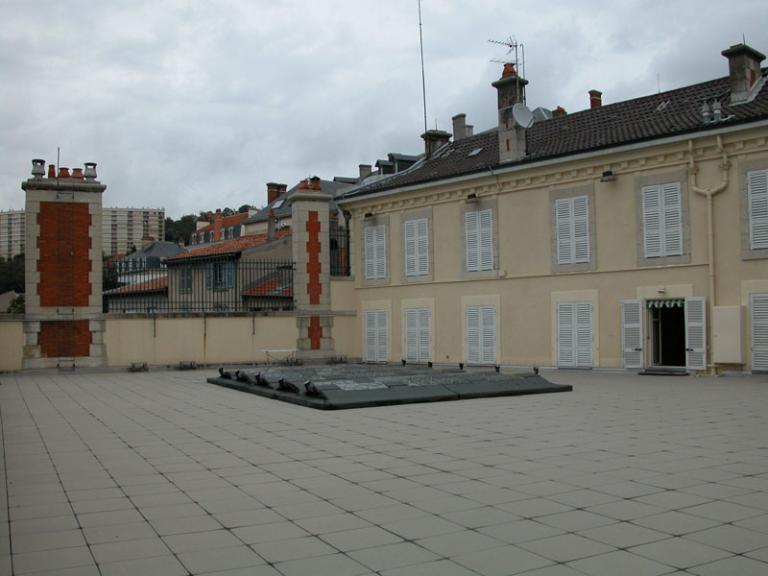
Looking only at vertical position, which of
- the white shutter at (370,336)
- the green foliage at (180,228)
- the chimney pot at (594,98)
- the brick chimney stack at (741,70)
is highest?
the green foliage at (180,228)

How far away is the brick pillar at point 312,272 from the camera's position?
23000 mm

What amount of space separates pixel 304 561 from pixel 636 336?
47.8 ft

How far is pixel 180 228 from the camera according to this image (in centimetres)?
10875

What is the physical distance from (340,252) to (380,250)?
2229 mm

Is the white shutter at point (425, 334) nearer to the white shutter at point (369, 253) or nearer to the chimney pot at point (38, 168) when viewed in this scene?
the white shutter at point (369, 253)

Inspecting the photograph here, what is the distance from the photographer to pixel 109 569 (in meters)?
4.30

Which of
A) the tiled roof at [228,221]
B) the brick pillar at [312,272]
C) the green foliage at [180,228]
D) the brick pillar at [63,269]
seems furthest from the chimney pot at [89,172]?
the green foliage at [180,228]

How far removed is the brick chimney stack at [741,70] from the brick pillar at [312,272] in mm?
11424

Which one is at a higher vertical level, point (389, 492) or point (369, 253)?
point (369, 253)

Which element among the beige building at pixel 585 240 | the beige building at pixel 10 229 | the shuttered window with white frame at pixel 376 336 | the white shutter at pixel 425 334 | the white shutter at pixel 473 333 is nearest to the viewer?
the beige building at pixel 585 240

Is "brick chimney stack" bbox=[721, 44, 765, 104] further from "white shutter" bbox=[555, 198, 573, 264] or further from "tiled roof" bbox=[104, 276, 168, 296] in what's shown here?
"tiled roof" bbox=[104, 276, 168, 296]

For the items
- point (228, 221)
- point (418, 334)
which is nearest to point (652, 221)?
point (418, 334)

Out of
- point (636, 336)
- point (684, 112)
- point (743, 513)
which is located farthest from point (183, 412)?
point (684, 112)

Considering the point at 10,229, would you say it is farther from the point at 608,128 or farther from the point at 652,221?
the point at 652,221
